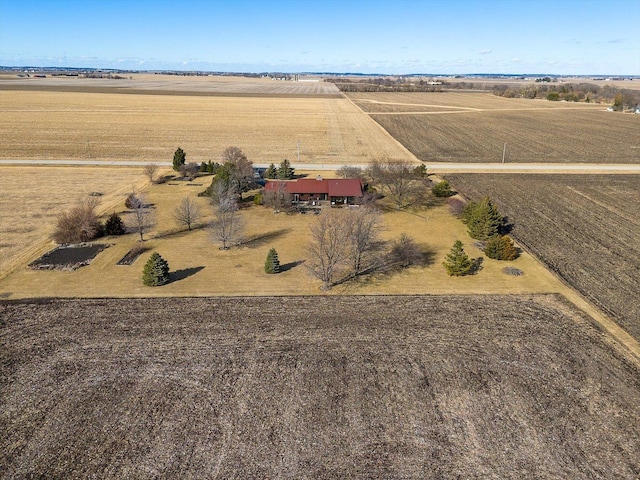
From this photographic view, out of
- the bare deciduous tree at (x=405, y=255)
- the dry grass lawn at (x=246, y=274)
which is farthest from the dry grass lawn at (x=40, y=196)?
the bare deciduous tree at (x=405, y=255)

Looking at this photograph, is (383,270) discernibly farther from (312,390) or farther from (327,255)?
(312,390)

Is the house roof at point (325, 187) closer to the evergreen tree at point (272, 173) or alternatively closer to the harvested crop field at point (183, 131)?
the evergreen tree at point (272, 173)

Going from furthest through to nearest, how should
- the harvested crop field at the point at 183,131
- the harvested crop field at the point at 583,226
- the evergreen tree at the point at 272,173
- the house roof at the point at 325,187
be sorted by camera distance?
the harvested crop field at the point at 183,131 → the evergreen tree at the point at 272,173 → the house roof at the point at 325,187 → the harvested crop field at the point at 583,226

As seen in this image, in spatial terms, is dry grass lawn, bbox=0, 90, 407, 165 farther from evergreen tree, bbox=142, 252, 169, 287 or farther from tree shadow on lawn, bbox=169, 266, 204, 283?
evergreen tree, bbox=142, 252, 169, 287

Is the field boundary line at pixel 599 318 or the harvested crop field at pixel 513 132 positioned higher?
the harvested crop field at pixel 513 132

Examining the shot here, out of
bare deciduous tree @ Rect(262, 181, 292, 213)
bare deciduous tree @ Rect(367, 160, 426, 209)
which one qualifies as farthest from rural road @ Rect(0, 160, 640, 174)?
bare deciduous tree @ Rect(262, 181, 292, 213)

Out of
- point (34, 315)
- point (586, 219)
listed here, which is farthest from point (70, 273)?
point (586, 219)

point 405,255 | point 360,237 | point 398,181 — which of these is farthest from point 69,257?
point 398,181
